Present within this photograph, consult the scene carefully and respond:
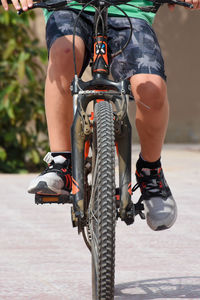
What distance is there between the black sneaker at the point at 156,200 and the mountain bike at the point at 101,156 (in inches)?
5.3

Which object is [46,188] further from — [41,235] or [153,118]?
[41,235]

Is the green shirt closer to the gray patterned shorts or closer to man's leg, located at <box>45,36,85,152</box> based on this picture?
the gray patterned shorts

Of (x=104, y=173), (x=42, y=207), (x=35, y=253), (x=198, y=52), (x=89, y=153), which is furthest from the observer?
(x=198, y=52)

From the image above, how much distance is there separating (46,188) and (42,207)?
12.2 ft

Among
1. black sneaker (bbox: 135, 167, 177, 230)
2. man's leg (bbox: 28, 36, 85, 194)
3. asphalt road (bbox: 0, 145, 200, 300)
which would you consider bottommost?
asphalt road (bbox: 0, 145, 200, 300)

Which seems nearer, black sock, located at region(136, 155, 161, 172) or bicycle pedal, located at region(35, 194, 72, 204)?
bicycle pedal, located at region(35, 194, 72, 204)

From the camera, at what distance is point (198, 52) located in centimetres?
1678

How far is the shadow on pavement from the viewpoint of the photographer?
3.73m

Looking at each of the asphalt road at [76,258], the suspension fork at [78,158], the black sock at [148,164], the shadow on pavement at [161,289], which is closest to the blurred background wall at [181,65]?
the asphalt road at [76,258]

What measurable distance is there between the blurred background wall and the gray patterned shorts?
12954 millimetres

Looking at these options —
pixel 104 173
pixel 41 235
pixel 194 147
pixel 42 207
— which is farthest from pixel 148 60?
pixel 194 147

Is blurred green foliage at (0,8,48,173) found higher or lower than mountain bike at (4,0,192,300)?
lower

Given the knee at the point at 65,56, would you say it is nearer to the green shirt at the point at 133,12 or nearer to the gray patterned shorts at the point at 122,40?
the gray patterned shorts at the point at 122,40

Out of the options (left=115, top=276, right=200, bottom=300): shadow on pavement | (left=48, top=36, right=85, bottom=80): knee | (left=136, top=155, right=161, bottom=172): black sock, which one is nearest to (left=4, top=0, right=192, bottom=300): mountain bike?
(left=48, top=36, right=85, bottom=80): knee
